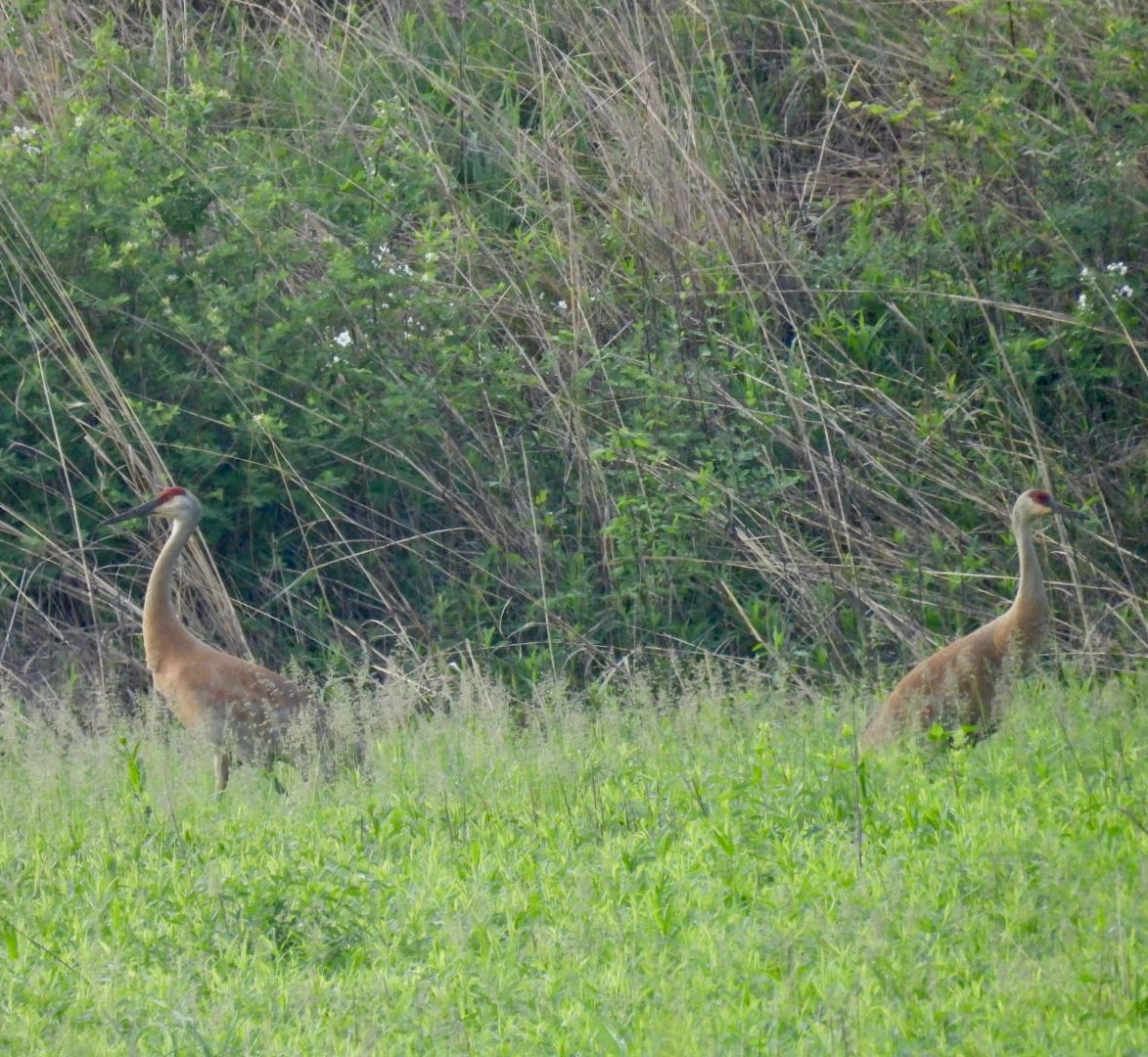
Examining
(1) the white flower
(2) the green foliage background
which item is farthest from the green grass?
(1) the white flower

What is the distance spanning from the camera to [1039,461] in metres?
8.24

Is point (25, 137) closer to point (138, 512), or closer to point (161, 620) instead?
point (138, 512)

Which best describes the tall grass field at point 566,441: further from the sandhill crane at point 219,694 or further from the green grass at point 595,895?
the sandhill crane at point 219,694

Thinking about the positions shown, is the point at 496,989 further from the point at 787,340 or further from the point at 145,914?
the point at 787,340

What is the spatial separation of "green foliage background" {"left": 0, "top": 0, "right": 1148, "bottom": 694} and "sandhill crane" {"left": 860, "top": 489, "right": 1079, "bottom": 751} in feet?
2.83

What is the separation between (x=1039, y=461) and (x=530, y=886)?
4406 millimetres

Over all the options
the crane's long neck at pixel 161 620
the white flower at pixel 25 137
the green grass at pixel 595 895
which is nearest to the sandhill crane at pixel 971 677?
the green grass at pixel 595 895

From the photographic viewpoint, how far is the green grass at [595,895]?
146 inches

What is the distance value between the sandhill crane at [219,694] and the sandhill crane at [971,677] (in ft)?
6.68

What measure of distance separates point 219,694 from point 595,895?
2.54 m

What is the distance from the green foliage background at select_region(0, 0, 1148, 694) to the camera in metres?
8.33

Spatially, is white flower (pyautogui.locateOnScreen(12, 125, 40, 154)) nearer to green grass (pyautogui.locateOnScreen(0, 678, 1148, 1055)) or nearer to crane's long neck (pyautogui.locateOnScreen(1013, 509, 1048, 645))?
green grass (pyautogui.locateOnScreen(0, 678, 1148, 1055))

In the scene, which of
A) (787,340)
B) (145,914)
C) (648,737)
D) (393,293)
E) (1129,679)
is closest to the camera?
(145,914)

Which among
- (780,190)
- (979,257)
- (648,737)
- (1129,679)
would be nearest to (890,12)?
(780,190)
